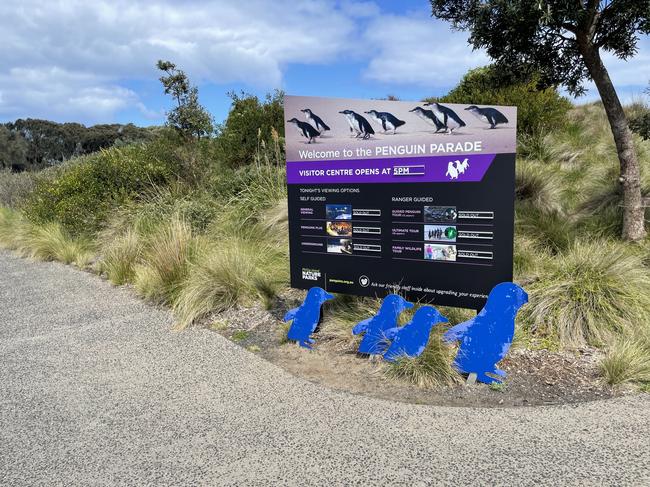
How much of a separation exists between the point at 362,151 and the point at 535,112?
28.3 ft

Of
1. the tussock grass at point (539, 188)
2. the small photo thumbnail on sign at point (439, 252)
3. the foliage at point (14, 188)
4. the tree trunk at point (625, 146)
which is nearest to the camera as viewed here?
the small photo thumbnail on sign at point (439, 252)

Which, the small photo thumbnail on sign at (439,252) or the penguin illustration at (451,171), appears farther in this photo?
the small photo thumbnail on sign at (439,252)

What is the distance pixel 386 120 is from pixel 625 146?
3439mm

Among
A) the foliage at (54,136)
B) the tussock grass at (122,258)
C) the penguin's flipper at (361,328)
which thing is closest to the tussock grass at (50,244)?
the tussock grass at (122,258)

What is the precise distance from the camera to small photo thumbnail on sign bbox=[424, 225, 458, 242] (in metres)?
4.36

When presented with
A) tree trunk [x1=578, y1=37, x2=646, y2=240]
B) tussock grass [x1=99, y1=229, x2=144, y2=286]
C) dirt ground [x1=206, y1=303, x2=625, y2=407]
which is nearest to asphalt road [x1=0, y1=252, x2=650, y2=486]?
dirt ground [x1=206, y1=303, x2=625, y2=407]

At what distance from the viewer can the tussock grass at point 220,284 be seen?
232 inches

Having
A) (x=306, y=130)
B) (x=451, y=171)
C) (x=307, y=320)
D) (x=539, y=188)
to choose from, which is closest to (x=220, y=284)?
(x=307, y=320)

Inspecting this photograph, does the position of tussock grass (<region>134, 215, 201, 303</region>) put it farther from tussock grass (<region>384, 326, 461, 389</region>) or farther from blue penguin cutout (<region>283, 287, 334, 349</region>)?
tussock grass (<region>384, 326, 461, 389</region>)

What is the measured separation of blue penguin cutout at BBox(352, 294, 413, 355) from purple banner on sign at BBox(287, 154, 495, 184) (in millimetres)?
1053

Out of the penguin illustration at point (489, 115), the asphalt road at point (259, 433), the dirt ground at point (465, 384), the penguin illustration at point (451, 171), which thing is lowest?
the asphalt road at point (259, 433)

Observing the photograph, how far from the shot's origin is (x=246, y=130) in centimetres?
1371

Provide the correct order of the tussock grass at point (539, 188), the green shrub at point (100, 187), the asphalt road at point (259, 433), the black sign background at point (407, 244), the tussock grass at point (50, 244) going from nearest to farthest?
the asphalt road at point (259, 433)
the black sign background at point (407, 244)
the tussock grass at point (539, 188)
the tussock grass at point (50, 244)
the green shrub at point (100, 187)

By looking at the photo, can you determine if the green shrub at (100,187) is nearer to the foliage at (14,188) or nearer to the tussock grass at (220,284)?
the tussock grass at (220,284)
